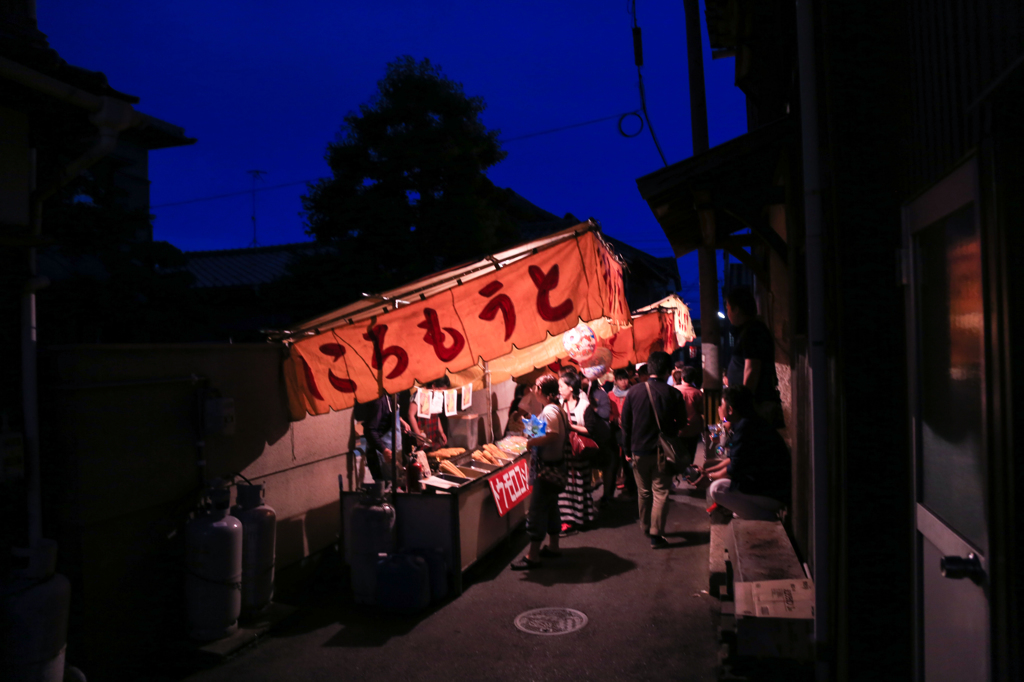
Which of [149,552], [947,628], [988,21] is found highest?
[988,21]

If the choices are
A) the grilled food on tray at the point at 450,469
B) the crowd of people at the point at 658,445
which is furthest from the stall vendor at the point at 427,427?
the crowd of people at the point at 658,445

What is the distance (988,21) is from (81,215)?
12.2 meters

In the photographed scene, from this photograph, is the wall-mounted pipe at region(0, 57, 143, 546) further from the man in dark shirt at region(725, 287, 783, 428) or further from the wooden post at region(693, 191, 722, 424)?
the wooden post at region(693, 191, 722, 424)

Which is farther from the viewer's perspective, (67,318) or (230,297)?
(230,297)

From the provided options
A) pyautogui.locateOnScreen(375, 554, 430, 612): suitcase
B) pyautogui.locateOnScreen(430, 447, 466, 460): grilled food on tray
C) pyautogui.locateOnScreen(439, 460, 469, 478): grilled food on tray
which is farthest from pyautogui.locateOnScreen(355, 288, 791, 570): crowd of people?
pyautogui.locateOnScreen(375, 554, 430, 612): suitcase

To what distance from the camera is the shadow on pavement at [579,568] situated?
306 inches

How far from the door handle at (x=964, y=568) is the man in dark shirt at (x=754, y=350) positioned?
3.94 m

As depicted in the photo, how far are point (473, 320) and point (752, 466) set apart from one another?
3.19m

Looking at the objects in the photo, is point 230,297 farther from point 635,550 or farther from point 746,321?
point 746,321

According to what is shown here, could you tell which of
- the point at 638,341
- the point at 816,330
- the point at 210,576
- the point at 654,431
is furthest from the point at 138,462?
the point at 638,341

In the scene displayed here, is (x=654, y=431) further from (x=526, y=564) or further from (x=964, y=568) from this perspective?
(x=964, y=568)

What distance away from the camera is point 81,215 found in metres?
10.8

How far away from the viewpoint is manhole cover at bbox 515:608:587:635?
20.8ft

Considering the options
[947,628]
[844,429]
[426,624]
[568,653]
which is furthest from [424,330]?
[947,628]
